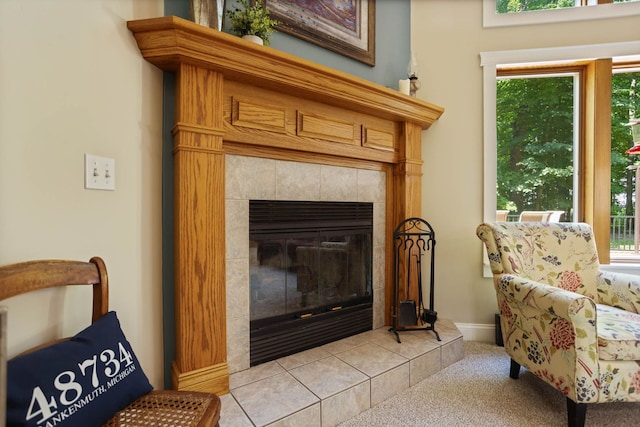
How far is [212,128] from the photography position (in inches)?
52.7

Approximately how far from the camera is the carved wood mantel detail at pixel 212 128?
4.15 feet

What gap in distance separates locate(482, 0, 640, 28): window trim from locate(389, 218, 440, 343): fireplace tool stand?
1687 millimetres

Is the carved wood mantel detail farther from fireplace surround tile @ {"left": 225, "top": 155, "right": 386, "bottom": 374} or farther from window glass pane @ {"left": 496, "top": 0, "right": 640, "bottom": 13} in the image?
window glass pane @ {"left": 496, "top": 0, "right": 640, "bottom": 13}

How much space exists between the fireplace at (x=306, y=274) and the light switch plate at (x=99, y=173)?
65 cm

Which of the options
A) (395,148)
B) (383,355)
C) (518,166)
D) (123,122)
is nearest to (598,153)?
(518,166)

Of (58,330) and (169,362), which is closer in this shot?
(58,330)

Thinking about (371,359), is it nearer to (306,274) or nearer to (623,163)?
(306,274)

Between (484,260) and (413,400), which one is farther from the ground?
(484,260)

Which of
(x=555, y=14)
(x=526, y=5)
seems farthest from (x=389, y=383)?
(x=526, y=5)

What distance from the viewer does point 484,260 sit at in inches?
90.2

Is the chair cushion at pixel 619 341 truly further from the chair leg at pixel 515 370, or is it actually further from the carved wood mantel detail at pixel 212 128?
the carved wood mantel detail at pixel 212 128

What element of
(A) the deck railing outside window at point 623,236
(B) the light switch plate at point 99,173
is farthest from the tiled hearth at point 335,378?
(A) the deck railing outside window at point 623,236

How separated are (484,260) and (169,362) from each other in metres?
2.20

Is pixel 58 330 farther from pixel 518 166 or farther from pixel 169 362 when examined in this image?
pixel 518 166
